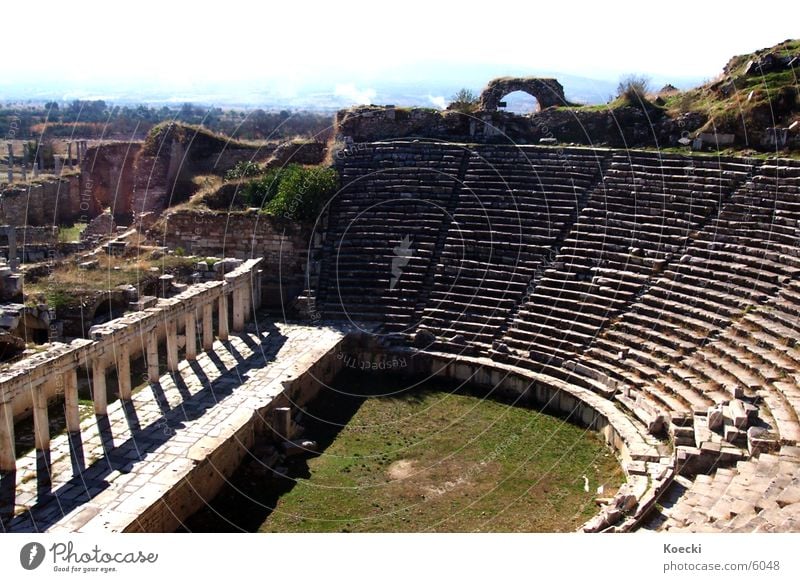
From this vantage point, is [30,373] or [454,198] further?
[454,198]

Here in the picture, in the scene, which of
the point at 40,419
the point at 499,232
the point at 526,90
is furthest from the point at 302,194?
the point at 40,419

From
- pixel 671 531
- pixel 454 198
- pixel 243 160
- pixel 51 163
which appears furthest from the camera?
pixel 51 163

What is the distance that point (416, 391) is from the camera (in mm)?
23906

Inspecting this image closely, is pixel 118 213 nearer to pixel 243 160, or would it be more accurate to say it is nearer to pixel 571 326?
pixel 243 160

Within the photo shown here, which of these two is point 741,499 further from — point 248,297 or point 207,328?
point 248,297

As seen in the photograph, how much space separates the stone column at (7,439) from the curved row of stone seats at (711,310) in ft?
46.7

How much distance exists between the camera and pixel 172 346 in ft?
74.5

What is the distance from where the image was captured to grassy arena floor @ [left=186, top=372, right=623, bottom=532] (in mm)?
16906

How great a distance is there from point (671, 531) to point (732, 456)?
3400mm

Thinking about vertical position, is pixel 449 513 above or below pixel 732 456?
below

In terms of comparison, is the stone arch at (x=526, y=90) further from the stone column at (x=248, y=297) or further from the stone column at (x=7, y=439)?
the stone column at (x=7, y=439)

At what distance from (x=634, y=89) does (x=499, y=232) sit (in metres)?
10.1

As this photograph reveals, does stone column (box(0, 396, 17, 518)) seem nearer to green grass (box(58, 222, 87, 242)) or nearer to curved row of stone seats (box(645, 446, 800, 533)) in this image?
curved row of stone seats (box(645, 446, 800, 533))

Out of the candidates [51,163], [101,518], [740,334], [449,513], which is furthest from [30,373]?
[51,163]
